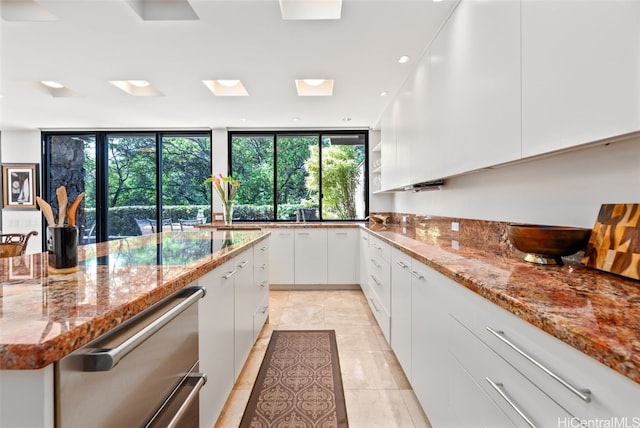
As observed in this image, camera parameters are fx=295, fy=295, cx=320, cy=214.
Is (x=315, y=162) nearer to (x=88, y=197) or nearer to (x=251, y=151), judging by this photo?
(x=251, y=151)

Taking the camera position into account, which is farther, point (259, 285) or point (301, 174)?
point (301, 174)

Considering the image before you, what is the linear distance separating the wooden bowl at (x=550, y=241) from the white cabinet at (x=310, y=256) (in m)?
3.18

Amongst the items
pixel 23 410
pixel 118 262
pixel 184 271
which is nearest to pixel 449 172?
pixel 184 271

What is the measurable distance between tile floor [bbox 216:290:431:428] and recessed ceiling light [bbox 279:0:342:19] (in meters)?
2.44

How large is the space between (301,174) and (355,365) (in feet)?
11.0

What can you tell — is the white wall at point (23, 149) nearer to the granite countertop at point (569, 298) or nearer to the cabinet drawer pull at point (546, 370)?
the granite countertop at point (569, 298)

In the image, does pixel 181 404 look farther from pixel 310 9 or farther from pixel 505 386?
pixel 310 9

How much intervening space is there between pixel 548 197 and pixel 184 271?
1685mm

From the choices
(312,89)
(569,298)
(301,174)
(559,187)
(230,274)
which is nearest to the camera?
(569,298)

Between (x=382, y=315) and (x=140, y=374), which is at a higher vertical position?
(x=140, y=374)

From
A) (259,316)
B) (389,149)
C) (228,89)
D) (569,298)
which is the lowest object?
(259,316)

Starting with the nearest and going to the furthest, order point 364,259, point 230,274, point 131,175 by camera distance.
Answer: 1. point 230,274
2. point 364,259
3. point 131,175

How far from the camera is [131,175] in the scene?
5.15m

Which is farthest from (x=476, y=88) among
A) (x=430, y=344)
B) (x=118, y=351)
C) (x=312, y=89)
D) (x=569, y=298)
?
(x=312, y=89)
